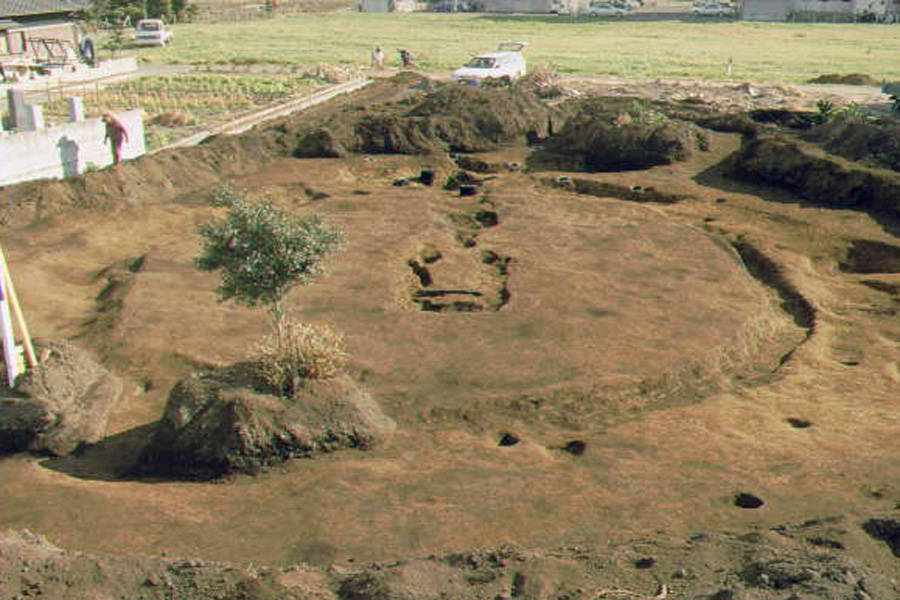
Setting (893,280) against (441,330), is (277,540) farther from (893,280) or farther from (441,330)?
(893,280)

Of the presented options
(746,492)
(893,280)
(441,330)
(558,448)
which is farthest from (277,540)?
(893,280)

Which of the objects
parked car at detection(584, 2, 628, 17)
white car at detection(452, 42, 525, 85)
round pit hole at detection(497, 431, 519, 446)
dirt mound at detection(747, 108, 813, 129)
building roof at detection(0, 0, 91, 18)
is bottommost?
round pit hole at detection(497, 431, 519, 446)

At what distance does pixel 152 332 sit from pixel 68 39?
4042 centimetres

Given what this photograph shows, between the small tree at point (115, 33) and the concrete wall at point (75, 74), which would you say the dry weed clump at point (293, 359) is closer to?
the concrete wall at point (75, 74)

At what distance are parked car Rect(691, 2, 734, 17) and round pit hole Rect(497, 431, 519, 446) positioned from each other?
85377 mm

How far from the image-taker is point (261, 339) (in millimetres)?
17062

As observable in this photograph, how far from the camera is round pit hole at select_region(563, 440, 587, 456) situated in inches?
532

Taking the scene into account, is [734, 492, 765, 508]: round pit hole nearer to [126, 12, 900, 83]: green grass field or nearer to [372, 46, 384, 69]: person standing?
[126, 12, 900, 83]: green grass field

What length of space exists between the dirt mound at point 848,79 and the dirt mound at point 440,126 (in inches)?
811

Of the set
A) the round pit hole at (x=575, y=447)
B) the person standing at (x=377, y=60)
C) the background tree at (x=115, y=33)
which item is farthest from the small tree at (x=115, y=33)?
the round pit hole at (x=575, y=447)

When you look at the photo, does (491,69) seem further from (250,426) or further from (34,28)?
(250,426)

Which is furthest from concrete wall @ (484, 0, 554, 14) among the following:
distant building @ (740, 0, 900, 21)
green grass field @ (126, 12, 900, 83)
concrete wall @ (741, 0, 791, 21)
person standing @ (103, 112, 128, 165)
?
person standing @ (103, 112, 128, 165)

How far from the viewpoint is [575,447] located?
13.7 metres

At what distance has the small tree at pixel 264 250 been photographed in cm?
1341
